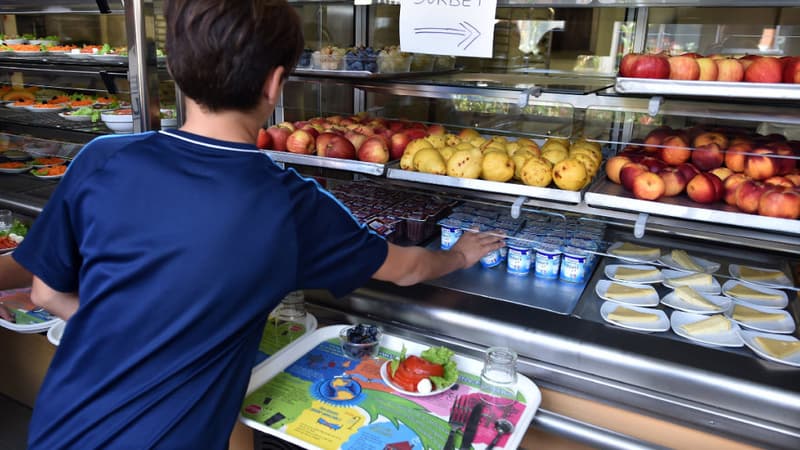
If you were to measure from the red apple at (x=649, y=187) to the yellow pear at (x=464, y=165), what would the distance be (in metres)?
0.51

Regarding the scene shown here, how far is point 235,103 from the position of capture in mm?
1373

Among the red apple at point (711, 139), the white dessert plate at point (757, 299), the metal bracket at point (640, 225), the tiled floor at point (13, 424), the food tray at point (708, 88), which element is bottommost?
the tiled floor at point (13, 424)

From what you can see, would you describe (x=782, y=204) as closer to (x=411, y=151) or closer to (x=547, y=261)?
(x=547, y=261)

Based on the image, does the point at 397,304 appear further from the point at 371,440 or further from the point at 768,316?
the point at 768,316

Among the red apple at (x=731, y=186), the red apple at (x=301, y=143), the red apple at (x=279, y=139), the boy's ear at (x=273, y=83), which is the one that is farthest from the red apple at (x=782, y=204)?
the red apple at (x=279, y=139)

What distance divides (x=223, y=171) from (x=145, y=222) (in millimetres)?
201

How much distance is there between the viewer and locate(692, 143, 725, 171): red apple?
1.88 metres

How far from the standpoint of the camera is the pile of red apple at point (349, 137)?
2256 mm

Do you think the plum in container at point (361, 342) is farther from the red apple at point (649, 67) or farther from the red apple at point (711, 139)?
the red apple at point (711, 139)

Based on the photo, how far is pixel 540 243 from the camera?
2189 millimetres

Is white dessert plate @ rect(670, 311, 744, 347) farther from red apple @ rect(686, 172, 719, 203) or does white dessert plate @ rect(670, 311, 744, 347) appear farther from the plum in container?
the plum in container

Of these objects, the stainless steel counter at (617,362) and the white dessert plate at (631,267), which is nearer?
the stainless steel counter at (617,362)

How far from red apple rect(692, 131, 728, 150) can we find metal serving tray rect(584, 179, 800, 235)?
0.99 ft

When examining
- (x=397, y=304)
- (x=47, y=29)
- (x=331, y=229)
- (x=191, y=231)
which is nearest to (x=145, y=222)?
(x=191, y=231)
